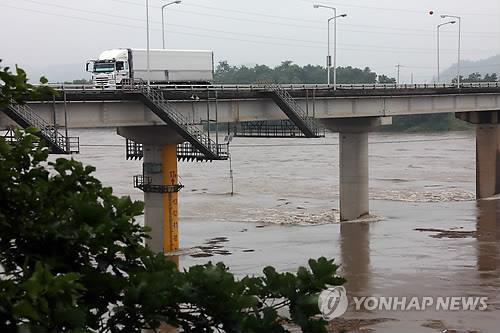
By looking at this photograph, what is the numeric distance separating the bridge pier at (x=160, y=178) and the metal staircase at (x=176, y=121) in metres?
0.79

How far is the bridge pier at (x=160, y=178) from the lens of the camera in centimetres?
3641

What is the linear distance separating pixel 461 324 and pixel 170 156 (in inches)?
678

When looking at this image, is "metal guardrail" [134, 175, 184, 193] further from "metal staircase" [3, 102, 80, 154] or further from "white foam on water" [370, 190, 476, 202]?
"white foam on water" [370, 190, 476, 202]

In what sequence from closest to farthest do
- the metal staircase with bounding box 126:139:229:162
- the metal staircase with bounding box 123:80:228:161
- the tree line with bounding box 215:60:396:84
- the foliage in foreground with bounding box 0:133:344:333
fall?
the foliage in foreground with bounding box 0:133:344:333 → the metal staircase with bounding box 123:80:228:161 → the metal staircase with bounding box 126:139:229:162 → the tree line with bounding box 215:60:396:84

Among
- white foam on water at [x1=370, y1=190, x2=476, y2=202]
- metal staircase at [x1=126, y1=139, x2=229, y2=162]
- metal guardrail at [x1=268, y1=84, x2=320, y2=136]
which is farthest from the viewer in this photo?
white foam on water at [x1=370, y1=190, x2=476, y2=202]

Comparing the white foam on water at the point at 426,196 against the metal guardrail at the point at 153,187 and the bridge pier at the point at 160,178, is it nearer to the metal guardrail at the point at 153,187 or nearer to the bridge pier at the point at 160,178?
the bridge pier at the point at 160,178

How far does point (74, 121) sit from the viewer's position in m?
32.7

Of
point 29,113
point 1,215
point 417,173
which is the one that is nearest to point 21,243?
point 1,215

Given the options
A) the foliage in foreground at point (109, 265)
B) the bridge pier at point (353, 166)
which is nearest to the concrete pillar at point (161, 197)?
the bridge pier at point (353, 166)

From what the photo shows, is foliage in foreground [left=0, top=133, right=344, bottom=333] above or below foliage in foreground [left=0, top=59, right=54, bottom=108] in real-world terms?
below

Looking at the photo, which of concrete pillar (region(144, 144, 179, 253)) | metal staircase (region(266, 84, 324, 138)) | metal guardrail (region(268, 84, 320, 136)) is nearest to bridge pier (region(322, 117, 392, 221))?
metal guardrail (region(268, 84, 320, 136))

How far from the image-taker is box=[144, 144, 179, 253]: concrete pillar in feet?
120

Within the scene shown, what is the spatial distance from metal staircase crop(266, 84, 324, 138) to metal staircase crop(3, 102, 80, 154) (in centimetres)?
1239

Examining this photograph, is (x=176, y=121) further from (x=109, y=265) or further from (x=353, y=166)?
(x=109, y=265)
